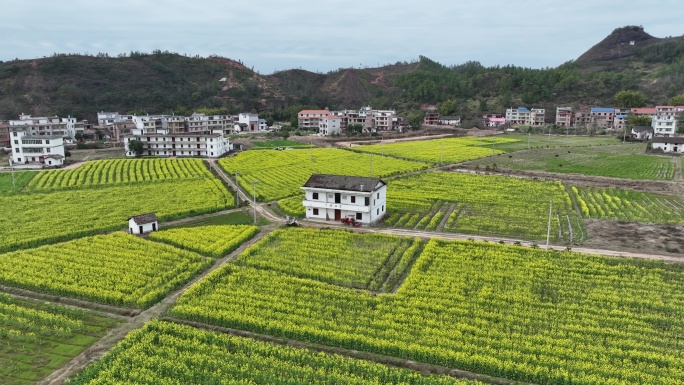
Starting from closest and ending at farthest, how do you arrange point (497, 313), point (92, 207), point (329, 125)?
point (497, 313), point (92, 207), point (329, 125)

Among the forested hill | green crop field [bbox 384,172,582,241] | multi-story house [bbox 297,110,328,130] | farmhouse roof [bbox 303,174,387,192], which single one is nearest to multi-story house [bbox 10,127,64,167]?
farmhouse roof [bbox 303,174,387,192]

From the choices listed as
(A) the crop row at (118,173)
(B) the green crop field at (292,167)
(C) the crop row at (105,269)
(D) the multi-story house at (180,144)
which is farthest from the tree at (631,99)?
(C) the crop row at (105,269)

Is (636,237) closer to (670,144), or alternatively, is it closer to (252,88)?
(670,144)

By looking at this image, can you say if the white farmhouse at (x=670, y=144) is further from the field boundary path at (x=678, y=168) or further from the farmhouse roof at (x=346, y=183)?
the farmhouse roof at (x=346, y=183)

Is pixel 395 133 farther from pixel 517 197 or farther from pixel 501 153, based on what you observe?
pixel 517 197

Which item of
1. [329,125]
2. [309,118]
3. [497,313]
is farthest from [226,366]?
[309,118]

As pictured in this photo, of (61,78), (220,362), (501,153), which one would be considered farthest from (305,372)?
(61,78)

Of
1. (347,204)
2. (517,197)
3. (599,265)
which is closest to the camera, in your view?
(599,265)
